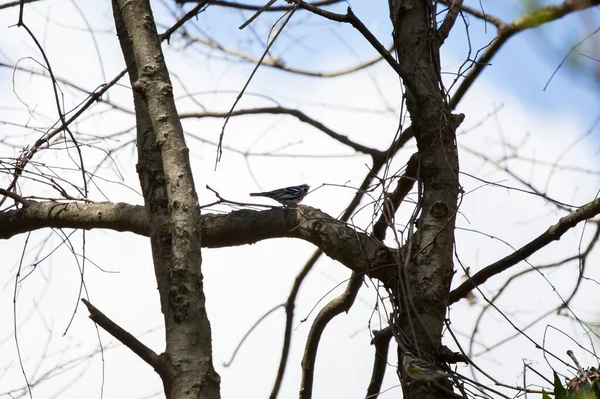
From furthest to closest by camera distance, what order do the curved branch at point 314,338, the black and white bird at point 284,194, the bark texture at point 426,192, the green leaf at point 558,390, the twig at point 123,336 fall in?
1. the black and white bird at point 284,194
2. the curved branch at point 314,338
3. the bark texture at point 426,192
4. the green leaf at point 558,390
5. the twig at point 123,336

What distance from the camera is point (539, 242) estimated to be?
2941 millimetres

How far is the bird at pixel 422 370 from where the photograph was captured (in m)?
2.31

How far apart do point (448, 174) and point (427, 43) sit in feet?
2.08

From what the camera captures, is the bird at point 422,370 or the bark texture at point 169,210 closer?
the bark texture at point 169,210

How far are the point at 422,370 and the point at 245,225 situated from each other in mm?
983

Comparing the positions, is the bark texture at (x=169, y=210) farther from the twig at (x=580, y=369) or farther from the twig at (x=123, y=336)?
the twig at (x=580, y=369)

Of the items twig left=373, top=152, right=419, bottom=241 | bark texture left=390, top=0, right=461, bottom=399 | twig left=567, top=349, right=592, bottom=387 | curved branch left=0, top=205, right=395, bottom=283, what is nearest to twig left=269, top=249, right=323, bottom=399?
twig left=373, top=152, right=419, bottom=241

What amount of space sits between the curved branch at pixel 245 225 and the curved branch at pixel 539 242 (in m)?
0.44

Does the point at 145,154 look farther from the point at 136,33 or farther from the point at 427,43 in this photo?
the point at 427,43

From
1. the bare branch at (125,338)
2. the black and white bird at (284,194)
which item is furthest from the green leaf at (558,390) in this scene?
the black and white bird at (284,194)

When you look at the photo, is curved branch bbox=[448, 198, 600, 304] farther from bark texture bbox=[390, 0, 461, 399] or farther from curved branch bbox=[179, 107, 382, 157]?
curved branch bbox=[179, 107, 382, 157]

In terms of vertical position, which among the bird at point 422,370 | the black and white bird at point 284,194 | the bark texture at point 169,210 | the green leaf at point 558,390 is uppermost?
the black and white bird at point 284,194

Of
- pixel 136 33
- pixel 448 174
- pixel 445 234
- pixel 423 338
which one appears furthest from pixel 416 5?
pixel 423 338

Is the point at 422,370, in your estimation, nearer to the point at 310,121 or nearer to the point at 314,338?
the point at 314,338
